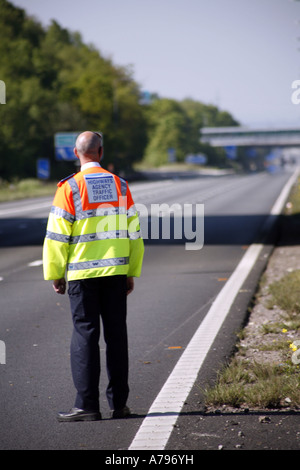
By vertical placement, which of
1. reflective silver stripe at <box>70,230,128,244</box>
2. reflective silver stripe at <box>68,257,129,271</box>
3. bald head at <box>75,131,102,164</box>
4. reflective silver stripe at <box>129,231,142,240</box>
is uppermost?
bald head at <box>75,131,102,164</box>

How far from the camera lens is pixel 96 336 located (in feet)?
15.6

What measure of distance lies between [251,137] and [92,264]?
15483cm

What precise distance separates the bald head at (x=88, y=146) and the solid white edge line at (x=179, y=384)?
5.64 ft

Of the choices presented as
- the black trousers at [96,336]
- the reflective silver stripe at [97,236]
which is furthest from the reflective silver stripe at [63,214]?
the black trousers at [96,336]

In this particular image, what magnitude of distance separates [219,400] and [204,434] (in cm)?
64

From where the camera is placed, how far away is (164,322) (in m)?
7.91

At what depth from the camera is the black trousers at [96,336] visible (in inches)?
186

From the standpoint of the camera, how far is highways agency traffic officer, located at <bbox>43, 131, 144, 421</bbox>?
4688 mm

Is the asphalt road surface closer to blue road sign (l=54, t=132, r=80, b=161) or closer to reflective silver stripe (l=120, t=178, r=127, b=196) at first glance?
reflective silver stripe (l=120, t=178, r=127, b=196)

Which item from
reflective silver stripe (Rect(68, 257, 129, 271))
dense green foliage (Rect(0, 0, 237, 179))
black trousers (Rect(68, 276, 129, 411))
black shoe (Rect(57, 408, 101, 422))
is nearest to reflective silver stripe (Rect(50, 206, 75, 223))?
reflective silver stripe (Rect(68, 257, 129, 271))

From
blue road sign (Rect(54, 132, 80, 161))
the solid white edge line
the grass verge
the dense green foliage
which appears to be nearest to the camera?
the solid white edge line

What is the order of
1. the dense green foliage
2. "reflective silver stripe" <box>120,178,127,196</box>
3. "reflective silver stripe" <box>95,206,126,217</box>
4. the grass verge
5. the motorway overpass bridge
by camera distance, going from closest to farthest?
"reflective silver stripe" <box>95,206,126,217</box>
"reflective silver stripe" <box>120,178,127,196</box>
the grass verge
the dense green foliage
the motorway overpass bridge

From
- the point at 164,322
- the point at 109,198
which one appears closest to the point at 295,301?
the point at 164,322

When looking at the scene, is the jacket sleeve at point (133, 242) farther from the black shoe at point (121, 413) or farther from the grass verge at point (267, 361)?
the grass verge at point (267, 361)
